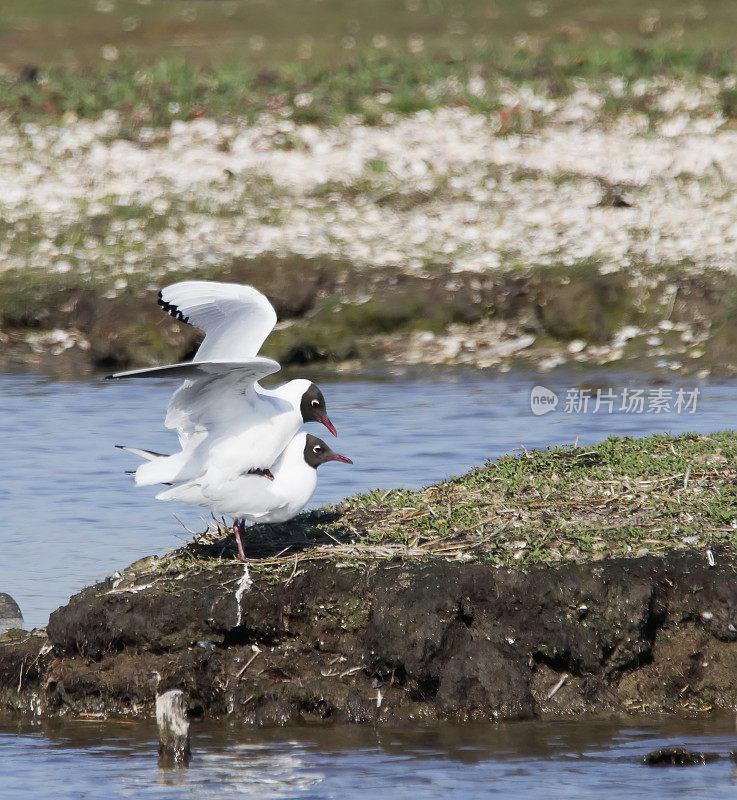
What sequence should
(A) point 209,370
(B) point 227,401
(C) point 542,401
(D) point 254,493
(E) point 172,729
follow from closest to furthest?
1. (E) point 172,729
2. (A) point 209,370
3. (D) point 254,493
4. (B) point 227,401
5. (C) point 542,401

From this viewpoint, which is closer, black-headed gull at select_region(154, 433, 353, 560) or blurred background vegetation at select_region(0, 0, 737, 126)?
black-headed gull at select_region(154, 433, 353, 560)

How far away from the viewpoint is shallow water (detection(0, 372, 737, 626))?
10383 millimetres

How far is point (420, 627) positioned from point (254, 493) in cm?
118

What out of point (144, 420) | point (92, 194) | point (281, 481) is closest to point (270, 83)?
point (92, 194)

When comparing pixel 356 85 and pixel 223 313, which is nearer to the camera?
pixel 223 313

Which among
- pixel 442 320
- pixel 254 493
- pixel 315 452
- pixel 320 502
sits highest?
pixel 442 320

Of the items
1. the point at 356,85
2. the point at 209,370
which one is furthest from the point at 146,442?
the point at 356,85

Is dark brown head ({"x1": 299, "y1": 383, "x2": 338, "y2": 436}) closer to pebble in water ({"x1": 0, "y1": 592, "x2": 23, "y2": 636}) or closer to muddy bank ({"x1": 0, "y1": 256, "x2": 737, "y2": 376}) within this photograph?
pebble in water ({"x1": 0, "y1": 592, "x2": 23, "y2": 636})

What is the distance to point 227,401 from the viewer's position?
754cm

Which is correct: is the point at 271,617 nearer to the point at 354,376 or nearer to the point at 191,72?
the point at 354,376

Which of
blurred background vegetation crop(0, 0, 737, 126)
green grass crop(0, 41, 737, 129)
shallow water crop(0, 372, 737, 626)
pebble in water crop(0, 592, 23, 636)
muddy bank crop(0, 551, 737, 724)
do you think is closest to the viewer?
muddy bank crop(0, 551, 737, 724)

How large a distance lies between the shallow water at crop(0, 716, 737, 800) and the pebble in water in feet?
4.24

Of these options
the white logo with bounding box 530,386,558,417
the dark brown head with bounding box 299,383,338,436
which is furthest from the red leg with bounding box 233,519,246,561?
the white logo with bounding box 530,386,558,417

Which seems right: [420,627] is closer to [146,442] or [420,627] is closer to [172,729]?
[172,729]
